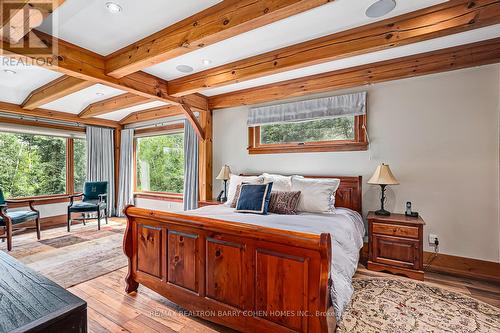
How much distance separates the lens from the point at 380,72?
118 inches

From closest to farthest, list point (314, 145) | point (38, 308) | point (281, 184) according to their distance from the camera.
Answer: point (38, 308) < point (281, 184) < point (314, 145)

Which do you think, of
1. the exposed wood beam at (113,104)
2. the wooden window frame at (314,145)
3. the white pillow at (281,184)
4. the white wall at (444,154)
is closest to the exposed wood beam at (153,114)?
the exposed wood beam at (113,104)

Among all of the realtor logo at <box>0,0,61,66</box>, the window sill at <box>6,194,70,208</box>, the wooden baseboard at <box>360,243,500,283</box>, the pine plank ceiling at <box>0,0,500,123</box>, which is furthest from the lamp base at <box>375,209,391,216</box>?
the window sill at <box>6,194,70,208</box>

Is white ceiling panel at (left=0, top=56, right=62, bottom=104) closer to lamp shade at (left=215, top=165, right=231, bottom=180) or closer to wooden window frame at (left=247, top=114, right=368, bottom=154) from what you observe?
lamp shade at (left=215, top=165, right=231, bottom=180)

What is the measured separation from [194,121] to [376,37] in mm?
2917

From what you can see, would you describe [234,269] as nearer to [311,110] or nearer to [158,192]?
[311,110]

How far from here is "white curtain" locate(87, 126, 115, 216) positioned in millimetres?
5559

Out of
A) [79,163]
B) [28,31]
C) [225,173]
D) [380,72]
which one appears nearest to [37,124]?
[79,163]

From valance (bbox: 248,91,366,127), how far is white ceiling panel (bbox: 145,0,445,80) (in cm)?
110

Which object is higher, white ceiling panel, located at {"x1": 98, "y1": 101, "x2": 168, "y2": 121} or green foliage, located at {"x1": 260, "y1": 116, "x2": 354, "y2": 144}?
white ceiling panel, located at {"x1": 98, "y1": 101, "x2": 168, "y2": 121}

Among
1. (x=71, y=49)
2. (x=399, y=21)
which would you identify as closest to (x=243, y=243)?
(x=399, y=21)

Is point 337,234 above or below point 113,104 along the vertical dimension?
below

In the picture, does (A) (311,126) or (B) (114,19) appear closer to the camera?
(B) (114,19)

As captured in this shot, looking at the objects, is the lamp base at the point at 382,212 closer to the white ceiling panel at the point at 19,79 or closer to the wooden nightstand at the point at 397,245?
the wooden nightstand at the point at 397,245
